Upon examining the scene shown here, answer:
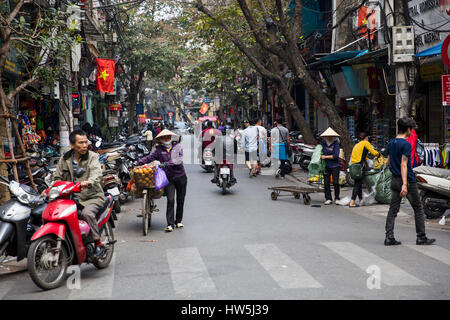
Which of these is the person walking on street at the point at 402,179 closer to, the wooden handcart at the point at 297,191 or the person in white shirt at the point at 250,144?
the wooden handcart at the point at 297,191

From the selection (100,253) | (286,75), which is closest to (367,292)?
(100,253)

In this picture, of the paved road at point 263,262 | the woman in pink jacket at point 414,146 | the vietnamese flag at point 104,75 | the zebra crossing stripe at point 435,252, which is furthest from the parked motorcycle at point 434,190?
the vietnamese flag at point 104,75

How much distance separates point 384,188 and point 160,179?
5.61 meters

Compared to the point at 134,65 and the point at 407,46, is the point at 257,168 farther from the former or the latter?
the point at 134,65

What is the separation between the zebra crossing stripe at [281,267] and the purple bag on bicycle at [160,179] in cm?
224

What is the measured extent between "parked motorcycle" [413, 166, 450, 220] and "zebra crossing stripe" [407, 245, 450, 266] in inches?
107

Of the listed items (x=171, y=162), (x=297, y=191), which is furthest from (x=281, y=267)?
(x=297, y=191)

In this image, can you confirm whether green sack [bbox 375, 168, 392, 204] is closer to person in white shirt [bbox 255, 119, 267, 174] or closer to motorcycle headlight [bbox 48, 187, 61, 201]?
person in white shirt [bbox 255, 119, 267, 174]

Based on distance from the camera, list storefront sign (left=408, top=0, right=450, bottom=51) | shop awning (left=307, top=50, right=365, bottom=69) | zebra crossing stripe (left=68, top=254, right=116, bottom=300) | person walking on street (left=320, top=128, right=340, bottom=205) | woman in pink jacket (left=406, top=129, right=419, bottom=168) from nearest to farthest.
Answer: zebra crossing stripe (left=68, top=254, right=116, bottom=300) → woman in pink jacket (left=406, top=129, right=419, bottom=168) → person walking on street (left=320, top=128, right=340, bottom=205) → storefront sign (left=408, top=0, right=450, bottom=51) → shop awning (left=307, top=50, right=365, bottom=69)

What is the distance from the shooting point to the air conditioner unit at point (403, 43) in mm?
12688

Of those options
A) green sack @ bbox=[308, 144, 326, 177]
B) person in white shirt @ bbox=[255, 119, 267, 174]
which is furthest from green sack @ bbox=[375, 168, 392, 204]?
person in white shirt @ bbox=[255, 119, 267, 174]

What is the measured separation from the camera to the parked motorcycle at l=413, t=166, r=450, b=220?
34.1ft

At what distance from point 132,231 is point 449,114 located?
9.42 metres

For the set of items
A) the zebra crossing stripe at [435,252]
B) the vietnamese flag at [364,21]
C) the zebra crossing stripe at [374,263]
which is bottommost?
the zebra crossing stripe at [435,252]
